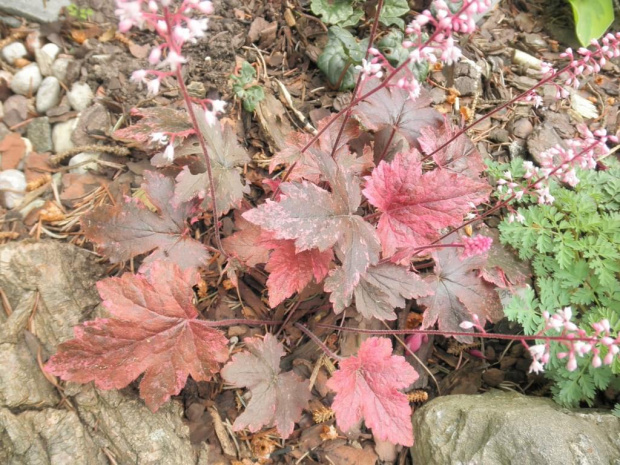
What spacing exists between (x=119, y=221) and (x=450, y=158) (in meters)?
1.84

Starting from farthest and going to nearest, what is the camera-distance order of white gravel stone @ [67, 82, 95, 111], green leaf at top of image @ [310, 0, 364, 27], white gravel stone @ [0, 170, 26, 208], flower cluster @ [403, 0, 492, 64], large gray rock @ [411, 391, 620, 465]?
green leaf at top of image @ [310, 0, 364, 27] < white gravel stone @ [67, 82, 95, 111] < white gravel stone @ [0, 170, 26, 208] < large gray rock @ [411, 391, 620, 465] < flower cluster @ [403, 0, 492, 64]

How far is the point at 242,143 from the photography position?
2893 millimetres

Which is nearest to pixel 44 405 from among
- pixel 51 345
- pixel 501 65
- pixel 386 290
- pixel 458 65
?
pixel 51 345

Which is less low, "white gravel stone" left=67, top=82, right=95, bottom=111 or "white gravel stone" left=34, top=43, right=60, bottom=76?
"white gravel stone" left=34, top=43, right=60, bottom=76

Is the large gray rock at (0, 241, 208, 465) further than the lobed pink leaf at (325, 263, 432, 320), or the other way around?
the lobed pink leaf at (325, 263, 432, 320)

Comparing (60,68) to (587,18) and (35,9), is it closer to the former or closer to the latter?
(35,9)

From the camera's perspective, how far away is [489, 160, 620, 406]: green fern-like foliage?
2248mm

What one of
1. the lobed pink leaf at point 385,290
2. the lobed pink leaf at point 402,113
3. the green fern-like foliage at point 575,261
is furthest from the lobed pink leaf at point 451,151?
the lobed pink leaf at point 385,290

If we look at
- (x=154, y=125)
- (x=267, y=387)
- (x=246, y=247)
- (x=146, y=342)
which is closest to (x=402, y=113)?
(x=246, y=247)

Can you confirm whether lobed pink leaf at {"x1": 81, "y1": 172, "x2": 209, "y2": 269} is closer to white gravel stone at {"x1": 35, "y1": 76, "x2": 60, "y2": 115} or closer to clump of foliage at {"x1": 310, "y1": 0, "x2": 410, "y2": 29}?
white gravel stone at {"x1": 35, "y1": 76, "x2": 60, "y2": 115}

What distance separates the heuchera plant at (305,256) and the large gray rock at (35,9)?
1.50 metres

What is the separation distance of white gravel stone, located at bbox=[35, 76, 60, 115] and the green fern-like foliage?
9.31ft

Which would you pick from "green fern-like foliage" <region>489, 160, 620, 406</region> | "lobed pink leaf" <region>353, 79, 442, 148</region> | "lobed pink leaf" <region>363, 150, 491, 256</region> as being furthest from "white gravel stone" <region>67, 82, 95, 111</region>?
"green fern-like foliage" <region>489, 160, 620, 406</region>

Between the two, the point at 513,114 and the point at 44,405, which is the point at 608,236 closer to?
the point at 513,114
